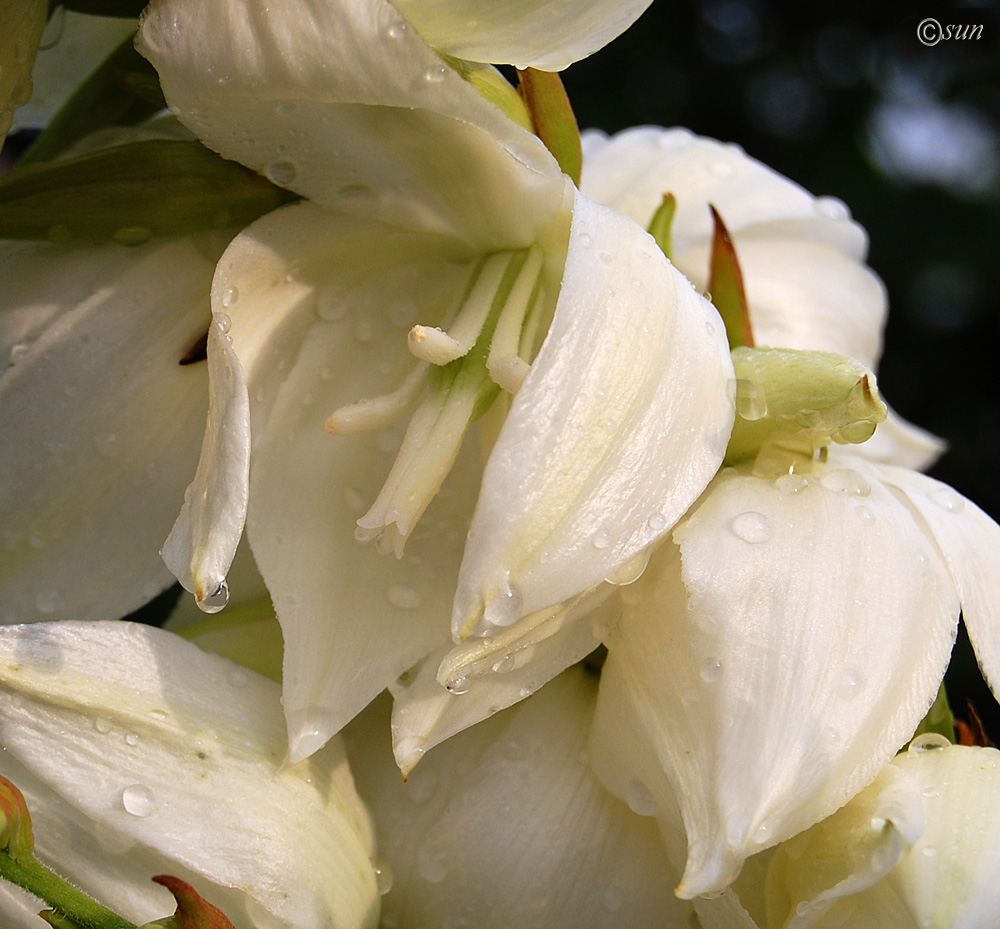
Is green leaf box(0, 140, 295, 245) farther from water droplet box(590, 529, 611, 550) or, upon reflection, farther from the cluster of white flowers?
water droplet box(590, 529, 611, 550)

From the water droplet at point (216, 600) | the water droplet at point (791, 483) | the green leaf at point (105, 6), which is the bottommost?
the water droplet at point (791, 483)

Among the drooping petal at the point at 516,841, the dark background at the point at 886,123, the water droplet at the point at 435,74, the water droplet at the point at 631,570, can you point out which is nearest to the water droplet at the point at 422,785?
the drooping petal at the point at 516,841

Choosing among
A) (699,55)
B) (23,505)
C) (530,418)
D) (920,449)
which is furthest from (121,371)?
(699,55)

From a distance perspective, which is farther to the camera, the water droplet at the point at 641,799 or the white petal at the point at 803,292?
the white petal at the point at 803,292

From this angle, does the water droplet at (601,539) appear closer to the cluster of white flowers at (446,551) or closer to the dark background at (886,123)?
the cluster of white flowers at (446,551)

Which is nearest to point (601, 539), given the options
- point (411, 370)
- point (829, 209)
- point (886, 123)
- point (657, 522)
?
point (657, 522)

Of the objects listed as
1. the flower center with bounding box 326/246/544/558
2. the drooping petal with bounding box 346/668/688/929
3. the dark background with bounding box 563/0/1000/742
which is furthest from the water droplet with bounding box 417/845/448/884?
the dark background with bounding box 563/0/1000/742

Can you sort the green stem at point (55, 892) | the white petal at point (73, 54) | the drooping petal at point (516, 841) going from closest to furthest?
the green stem at point (55, 892) → the drooping petal at point (516, 841) → the white petal at point (73, 54)
